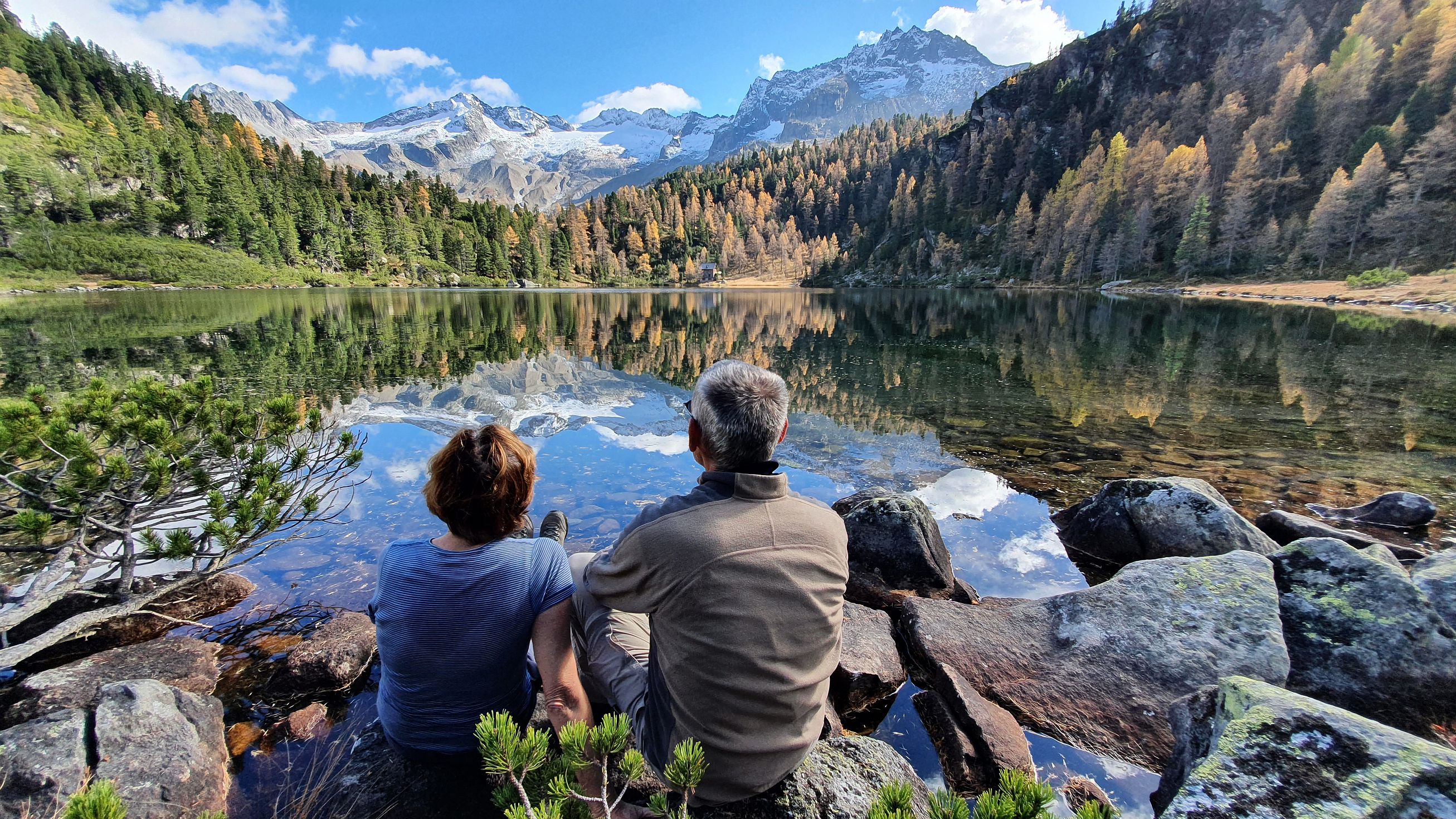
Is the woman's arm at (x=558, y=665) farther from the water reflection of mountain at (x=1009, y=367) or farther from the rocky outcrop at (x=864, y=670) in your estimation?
the water reflection of mountain at (x=1009, y=367)

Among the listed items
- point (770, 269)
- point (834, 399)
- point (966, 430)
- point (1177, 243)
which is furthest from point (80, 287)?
point (1177, 243)

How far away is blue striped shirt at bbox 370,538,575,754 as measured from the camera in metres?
2.88

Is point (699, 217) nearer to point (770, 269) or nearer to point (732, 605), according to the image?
point (770, 269)

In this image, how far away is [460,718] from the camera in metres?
3.09

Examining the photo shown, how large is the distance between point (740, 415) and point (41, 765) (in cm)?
432

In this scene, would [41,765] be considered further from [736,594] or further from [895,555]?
[895,555]

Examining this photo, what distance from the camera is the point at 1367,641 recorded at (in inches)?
177

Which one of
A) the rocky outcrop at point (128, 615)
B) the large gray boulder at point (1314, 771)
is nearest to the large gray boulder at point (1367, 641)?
the large gray boulder at point (1314, 771)

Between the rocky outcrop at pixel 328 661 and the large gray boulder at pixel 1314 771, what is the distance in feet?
18.8

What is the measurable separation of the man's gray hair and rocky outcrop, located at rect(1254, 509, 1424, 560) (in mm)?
7871

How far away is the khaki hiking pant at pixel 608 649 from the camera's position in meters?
3.26

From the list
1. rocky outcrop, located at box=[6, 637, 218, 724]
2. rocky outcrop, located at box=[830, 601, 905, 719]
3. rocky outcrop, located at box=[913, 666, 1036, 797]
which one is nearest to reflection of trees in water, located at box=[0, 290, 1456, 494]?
rocky outcrop, located at box=[830, 601, 905, 719]

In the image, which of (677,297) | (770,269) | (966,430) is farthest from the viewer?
(770,269)

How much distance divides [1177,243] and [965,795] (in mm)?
101141
